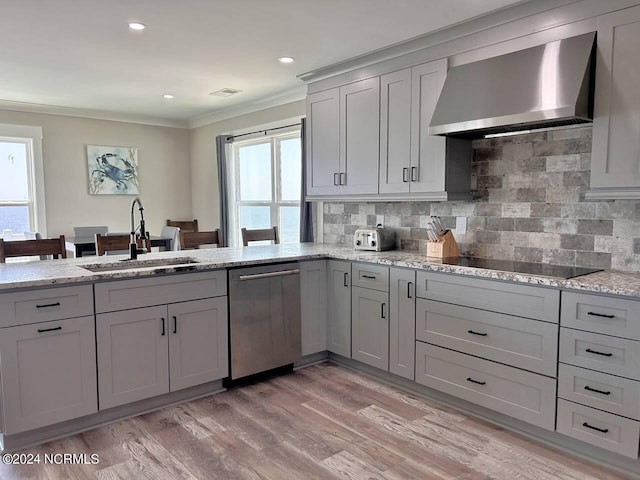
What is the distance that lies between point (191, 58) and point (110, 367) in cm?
248

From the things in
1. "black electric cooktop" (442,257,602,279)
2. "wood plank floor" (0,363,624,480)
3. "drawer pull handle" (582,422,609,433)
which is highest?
"black electric cooktop" (442,257,602,279)

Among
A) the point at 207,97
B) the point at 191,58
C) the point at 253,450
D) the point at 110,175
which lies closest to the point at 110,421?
the point at 253,450

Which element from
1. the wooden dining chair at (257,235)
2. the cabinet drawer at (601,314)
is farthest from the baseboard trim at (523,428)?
the wooden dining chair at (257,235)

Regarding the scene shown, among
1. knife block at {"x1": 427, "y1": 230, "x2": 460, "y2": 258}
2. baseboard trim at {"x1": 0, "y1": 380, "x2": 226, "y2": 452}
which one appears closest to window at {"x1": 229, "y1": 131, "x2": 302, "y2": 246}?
knife block at {"x1": 427, "y1": 230, "x2": 460, "y2": 258}

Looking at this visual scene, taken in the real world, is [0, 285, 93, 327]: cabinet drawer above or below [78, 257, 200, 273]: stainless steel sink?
below

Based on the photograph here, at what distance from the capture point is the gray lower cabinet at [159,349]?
266 centimetres

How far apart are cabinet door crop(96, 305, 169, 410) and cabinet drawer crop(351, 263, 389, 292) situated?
4.57ft

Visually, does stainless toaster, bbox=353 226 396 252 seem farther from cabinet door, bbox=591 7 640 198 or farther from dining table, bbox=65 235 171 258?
dining table, bbox=65 235 171 258

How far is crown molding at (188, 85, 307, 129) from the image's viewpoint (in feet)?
16.1

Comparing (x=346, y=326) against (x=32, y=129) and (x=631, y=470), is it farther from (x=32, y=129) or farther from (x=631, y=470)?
(x=32, y=129)

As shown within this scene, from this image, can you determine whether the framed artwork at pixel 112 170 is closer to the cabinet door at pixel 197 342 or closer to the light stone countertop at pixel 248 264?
the light stone countertop at pixel 248 264

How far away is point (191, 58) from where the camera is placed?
3736 mm

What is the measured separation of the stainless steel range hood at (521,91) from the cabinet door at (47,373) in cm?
250

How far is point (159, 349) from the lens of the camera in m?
2.85
